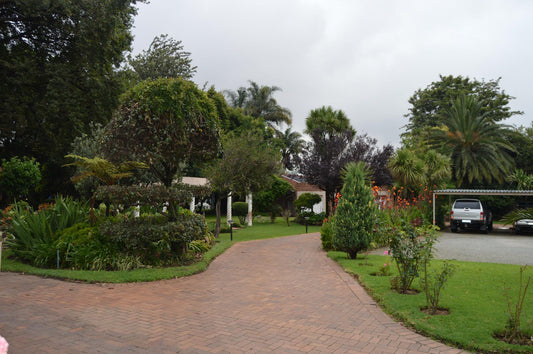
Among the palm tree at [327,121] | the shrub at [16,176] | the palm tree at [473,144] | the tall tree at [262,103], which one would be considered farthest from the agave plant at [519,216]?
the tall tree at [262,103]

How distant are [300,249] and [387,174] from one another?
1250 centimetres

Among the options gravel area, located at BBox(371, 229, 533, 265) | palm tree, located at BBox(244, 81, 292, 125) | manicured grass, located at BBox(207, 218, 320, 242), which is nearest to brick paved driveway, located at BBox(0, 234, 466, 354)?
gravel area, located at BBox(371, 229, 533, 265)

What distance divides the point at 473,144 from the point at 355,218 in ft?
82.5

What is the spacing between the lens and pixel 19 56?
611 inches

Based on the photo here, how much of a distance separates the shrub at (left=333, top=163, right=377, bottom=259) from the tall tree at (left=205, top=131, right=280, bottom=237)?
5043 millimetres

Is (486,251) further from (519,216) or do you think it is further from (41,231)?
(41,231)

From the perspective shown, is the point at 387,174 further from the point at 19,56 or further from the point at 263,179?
the point at 19,56

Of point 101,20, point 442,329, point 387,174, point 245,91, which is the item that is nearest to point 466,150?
point 387,174

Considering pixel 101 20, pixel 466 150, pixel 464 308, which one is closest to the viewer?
pixel 464 308

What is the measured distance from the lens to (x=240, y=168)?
14.2m

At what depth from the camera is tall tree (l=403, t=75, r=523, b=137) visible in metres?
34.4

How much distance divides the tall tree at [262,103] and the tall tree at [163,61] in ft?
42.0

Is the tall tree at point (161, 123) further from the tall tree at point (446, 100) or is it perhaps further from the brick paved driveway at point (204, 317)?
the tall tree at point (446, 100)

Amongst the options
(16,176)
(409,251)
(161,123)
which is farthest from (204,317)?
(16,176)
